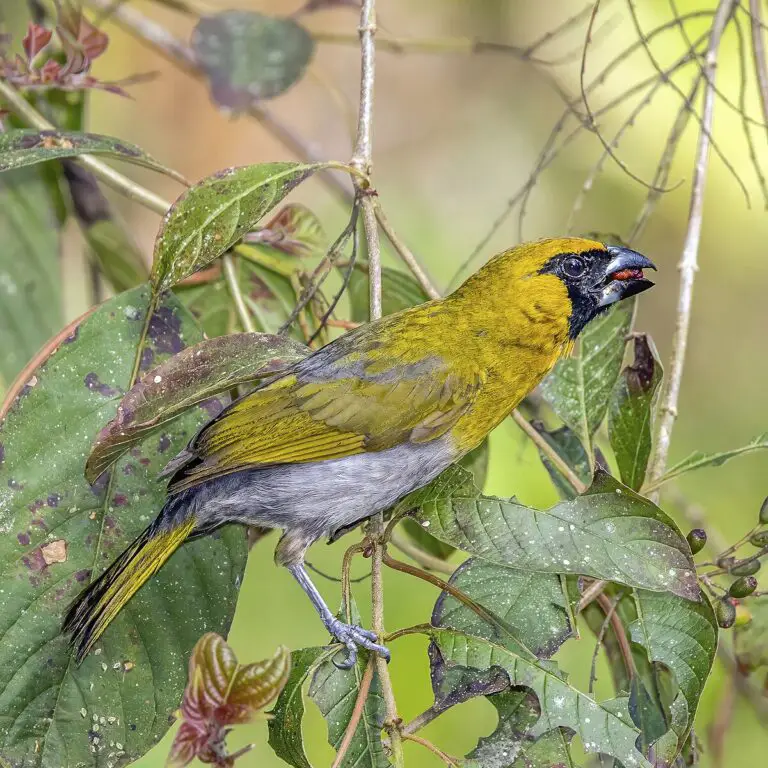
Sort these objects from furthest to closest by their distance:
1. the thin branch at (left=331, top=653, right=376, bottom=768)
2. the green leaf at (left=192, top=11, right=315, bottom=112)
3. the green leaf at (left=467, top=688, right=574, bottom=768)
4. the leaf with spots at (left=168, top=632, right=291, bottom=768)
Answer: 1. the green leaf at (left=192, top=11, right=315, bottom=112)
2. the green leaf at (left=467, top=688, right=574, bottom=768)
3. the thin branch at (left=331, top=653, right=376, bottom=768)
4. the leaf with spots at (left=168, top=632, right=291, bottom=768)

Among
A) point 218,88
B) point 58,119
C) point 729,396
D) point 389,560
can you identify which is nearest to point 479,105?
point 729,396

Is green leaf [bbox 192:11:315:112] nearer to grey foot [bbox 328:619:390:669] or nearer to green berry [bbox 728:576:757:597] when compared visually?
grey foot [bbox 328:619:390:669]

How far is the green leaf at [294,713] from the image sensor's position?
188 cm

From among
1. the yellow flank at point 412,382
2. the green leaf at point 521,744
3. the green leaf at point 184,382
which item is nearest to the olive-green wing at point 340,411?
the yellow flank at point 412,382

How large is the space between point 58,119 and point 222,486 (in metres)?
1.61

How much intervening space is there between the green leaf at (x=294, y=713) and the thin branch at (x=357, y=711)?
0.08 m

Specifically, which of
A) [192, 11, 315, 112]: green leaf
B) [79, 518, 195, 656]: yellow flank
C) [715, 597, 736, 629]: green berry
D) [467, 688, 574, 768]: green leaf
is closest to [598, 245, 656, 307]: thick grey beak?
[715, 597, 736, 629]: green berry

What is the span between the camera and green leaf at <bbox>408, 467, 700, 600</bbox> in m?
1.87

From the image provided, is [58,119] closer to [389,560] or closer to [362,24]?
[362,24]

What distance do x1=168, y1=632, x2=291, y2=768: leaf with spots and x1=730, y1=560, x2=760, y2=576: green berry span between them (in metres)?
1.01

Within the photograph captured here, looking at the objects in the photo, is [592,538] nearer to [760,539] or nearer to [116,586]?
[760,539]

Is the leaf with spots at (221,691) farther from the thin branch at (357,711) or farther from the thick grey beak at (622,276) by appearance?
the thick grey beak at (622,276)

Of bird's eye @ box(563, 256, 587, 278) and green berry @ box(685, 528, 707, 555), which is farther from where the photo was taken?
bird's eye @ box(563, 256, 587, 278)

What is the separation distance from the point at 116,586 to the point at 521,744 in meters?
0.88
